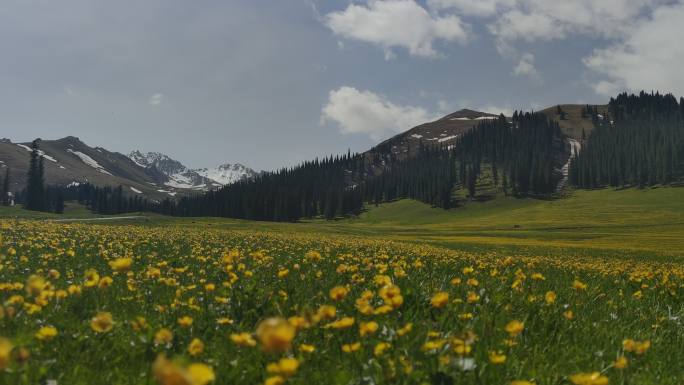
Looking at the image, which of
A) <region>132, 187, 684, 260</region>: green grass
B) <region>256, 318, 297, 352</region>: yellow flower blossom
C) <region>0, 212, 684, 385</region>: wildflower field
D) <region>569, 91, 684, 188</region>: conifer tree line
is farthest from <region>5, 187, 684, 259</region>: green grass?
<region>256, 318, 297, 352</region>: yellow flower blossom

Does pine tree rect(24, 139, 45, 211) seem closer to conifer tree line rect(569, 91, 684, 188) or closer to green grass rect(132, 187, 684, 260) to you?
green grass rect(132, 187, 684, 260)

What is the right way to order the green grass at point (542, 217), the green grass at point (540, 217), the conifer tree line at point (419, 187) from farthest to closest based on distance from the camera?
the conifer tree line at point (419, 187) → the green grass at point (540, 217) → the green grass at point (542, 217)

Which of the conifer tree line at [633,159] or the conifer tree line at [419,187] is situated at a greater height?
the conifer tree line at [633,159]

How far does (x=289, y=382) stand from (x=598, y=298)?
647cm

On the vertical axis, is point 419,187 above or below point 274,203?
above

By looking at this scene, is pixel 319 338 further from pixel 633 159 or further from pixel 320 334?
pixel 633 159

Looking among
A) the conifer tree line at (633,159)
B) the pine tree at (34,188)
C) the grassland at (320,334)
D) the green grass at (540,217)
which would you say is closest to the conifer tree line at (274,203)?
the green grass at (540,217)

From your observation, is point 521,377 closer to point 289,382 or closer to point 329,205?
point 289,382

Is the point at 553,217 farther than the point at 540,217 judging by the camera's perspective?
No

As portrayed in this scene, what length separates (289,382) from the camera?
9.18ft

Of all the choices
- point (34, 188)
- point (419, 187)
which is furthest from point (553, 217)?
point (34, 188)

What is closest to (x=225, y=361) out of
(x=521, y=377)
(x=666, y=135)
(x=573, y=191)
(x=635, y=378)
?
(x=521, y=377)

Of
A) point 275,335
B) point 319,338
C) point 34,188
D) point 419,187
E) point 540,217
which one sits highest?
point 419,187

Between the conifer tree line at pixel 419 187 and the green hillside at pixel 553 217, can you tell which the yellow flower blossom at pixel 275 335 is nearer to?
the green hillside at pixel 553 217
